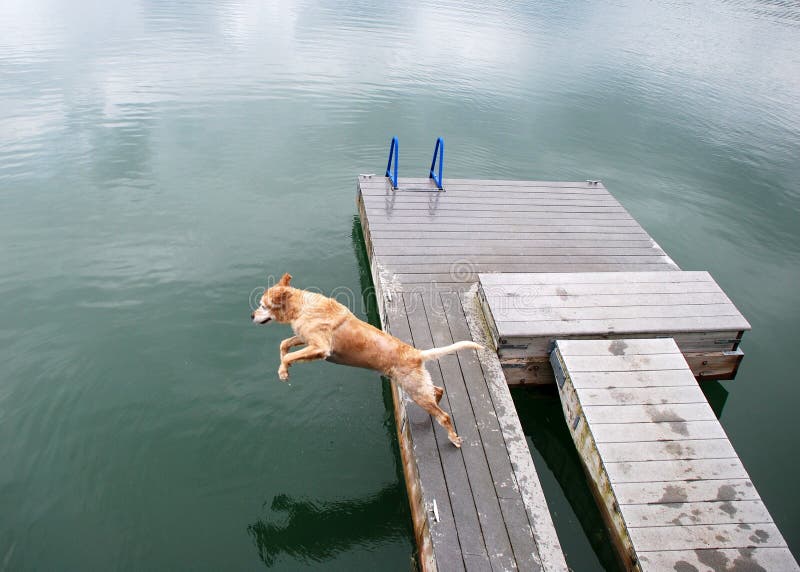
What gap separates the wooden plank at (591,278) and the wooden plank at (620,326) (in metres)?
0.95

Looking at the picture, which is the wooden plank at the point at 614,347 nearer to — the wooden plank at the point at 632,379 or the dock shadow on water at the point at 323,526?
the wooden plank at the point at 632,379

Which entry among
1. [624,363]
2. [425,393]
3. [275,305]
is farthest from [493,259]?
[275,305]

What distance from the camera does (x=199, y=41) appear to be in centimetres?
2761

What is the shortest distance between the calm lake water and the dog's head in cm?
232

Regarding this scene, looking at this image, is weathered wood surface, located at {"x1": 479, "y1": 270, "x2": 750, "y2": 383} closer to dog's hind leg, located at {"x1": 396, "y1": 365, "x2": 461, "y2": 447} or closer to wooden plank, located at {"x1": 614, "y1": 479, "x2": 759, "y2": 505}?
dog's hind leg, located at {"x1": 396, "y1": 365, "x2": 461, "y2": 447}

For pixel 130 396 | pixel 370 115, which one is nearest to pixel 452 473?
pixel 130 396

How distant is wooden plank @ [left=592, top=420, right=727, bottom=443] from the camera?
253 inches

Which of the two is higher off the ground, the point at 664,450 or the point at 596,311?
the point at 596,311

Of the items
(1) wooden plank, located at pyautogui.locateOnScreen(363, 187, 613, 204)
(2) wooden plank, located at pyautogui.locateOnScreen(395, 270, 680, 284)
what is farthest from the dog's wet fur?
(1) wooden plank, located at pyautogui.locateOnScreen(363, 187, 613, 204)

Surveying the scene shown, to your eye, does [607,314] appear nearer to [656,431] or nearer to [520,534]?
[656,431]

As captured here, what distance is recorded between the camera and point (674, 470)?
6.11 metres

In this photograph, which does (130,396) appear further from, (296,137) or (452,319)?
(296,137)

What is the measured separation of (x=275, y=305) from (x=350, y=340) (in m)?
0.98

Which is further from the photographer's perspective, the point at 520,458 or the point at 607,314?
the point at 607,314
